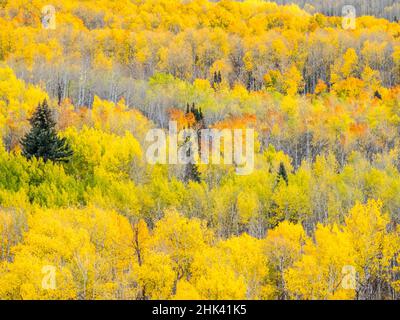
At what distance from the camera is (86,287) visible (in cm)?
3328

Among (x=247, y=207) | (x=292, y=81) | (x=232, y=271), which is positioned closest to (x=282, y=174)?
(x=247, y=207)

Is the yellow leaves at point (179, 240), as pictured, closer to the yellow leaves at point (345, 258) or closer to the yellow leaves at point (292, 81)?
the yellow leaves at point (345, 258)

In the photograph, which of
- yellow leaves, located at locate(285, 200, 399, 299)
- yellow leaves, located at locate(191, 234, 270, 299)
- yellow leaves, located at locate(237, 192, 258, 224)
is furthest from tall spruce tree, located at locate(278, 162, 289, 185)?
yellow leaves, located at locate(191, 234, 270, 299)

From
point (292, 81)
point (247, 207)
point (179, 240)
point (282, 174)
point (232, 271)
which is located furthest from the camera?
point (292, 81)

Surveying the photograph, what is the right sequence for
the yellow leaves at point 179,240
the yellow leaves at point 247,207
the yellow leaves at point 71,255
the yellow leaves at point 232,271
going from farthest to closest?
the yellow leaves at point 247,207 < the yellow leaves at point 179,240 < the yellow leaves at point 71,255 < the yellow leaves at point 232,271

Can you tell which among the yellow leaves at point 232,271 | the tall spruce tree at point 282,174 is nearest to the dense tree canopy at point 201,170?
the yellow leaves at point 232,271

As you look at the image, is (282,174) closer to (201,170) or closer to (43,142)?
(201,170)

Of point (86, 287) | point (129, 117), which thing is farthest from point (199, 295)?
point (129, 117)

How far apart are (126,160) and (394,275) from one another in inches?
1114

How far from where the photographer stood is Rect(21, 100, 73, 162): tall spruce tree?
5109 cm

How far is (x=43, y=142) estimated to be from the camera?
51500 millimetres

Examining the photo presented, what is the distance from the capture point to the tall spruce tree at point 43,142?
168 feet

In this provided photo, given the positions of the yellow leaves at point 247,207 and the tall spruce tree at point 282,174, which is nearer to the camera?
the yellow leaves at point 247,207
